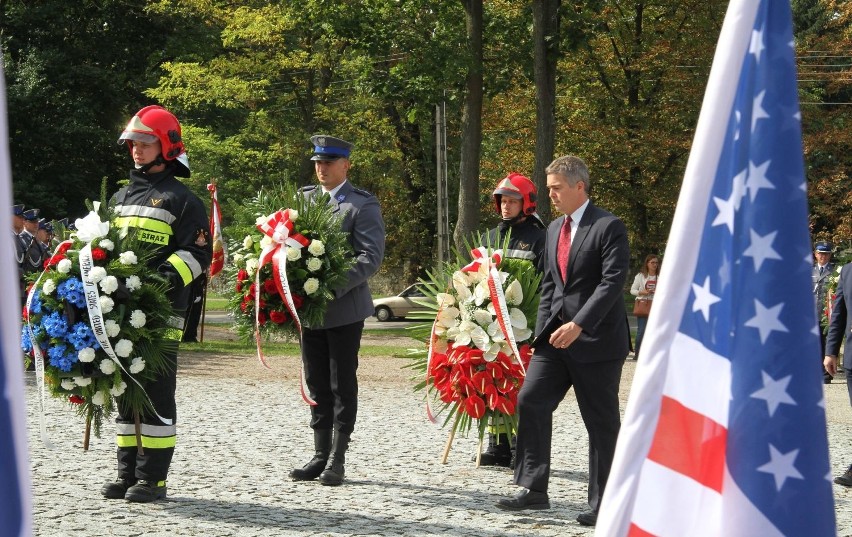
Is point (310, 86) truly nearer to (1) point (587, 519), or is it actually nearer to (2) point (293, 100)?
(2) point (293, 100)

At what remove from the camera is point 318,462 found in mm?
8219

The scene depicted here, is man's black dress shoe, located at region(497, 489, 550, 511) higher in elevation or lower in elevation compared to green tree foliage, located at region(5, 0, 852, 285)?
lower

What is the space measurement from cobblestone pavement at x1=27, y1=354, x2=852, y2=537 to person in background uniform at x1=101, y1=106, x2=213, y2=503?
0.23m

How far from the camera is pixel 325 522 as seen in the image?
681 cm

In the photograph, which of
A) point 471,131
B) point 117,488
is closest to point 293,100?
point 471,131

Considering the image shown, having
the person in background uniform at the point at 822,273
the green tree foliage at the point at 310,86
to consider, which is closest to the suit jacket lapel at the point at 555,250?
the person in background uniform at the point at 822,273

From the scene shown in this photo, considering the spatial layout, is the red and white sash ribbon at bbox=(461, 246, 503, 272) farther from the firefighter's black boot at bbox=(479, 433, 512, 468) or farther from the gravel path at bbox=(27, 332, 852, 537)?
the gravel path at bbox=(27, 332, 852, 537)

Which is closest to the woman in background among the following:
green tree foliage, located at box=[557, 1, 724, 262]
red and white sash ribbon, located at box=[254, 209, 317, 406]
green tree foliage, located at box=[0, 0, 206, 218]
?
red and white sash ribbon, located at box=[254, 209, 317, 406]

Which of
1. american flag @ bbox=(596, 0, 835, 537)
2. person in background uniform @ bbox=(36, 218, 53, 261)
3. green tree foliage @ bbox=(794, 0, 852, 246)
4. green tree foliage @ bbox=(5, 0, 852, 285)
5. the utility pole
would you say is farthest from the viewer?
green tree foliage @ bbox=(794, 0, 852, 246)

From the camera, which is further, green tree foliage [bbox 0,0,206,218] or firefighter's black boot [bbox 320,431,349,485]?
green tree foliage [bbox 0,0,206,218]

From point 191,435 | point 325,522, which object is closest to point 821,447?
point 325,522

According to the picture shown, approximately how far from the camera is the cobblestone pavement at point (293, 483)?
6.73 meters

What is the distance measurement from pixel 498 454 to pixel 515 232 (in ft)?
5.41

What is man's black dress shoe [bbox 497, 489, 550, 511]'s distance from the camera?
23.8 feet
